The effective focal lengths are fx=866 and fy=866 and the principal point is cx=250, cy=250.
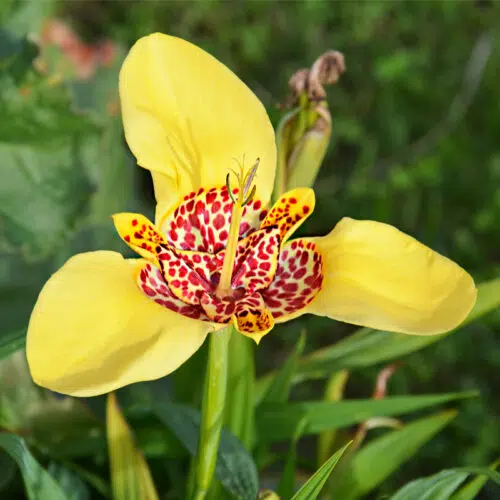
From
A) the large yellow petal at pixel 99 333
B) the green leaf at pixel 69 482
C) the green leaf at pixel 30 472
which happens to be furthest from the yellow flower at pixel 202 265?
the green leaf at pixel 69 482

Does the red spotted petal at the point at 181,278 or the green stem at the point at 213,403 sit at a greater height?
the red spotted petal at the point at 181,278

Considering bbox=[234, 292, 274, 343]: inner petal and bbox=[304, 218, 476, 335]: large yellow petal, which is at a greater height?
bbox=[304, 218, 476, 335]: large yellow petal

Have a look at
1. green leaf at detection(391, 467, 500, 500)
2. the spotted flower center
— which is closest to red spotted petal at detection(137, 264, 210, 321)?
the spotted flower center

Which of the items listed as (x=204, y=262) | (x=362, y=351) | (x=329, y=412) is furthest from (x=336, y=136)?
(x=204, y=262)

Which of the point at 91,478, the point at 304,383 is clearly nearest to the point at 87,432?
the point at 91,478

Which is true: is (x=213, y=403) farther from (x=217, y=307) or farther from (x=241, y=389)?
Answer: (x=241, y=389)

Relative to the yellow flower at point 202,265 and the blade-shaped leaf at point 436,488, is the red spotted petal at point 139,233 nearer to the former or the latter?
the yellow flower at point 202,265

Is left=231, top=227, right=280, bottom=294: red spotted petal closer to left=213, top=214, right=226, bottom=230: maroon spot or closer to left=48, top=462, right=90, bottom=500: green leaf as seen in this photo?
left=213, top=214, right=226, bottom=230: maroon spot
